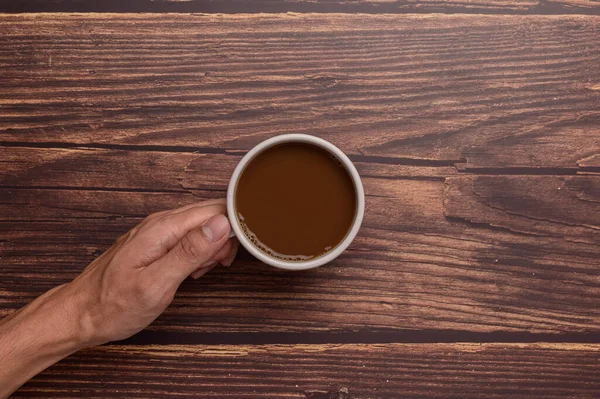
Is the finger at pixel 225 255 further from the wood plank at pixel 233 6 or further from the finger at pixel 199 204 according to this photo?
the wood plank at pixel 233 6

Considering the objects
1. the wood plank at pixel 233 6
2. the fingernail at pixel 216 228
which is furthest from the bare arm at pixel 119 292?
the wood plank at pixel 233 6

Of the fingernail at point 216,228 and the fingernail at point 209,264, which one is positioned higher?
the fingernail at point 216,228

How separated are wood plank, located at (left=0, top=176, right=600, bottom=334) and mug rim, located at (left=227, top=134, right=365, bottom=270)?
0.14 meters

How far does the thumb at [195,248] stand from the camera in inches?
28.0

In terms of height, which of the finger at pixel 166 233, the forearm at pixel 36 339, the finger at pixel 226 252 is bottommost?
the forearm at pixel 36 339

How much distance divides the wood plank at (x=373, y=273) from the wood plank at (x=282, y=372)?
0.12 ft

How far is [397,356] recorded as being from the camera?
86cm

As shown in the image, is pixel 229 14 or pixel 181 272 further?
pixel 229 14

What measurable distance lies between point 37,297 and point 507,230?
75 centimetres

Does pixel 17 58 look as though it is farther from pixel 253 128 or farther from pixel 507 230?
pixel 507 230

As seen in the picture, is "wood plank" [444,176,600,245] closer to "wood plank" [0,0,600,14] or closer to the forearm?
"wood plank" [0,0,600,14]

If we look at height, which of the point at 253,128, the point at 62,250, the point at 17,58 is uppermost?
A: the point at 17,58

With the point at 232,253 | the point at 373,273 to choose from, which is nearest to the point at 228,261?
the point at 232,253

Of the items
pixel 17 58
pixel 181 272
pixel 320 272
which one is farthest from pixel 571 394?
pixel 17 58
